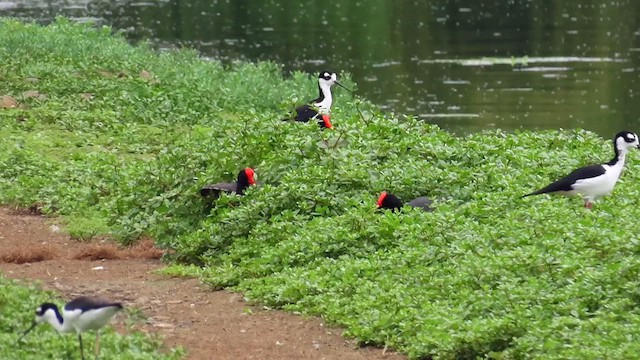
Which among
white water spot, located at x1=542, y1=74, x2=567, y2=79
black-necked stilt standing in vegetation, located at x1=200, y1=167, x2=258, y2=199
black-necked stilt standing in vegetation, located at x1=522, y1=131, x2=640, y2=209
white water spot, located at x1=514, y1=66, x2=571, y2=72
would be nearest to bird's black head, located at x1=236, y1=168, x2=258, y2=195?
black-necked stilt standing in vegetation, located at x1=200, y1=167, x2=258, y2=199

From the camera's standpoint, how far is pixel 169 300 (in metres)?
9.57

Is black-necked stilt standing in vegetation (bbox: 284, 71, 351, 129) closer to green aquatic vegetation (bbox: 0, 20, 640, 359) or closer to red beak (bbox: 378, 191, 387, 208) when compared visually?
green aquatic vegetation (bbox: 0, 20, 640, 359)

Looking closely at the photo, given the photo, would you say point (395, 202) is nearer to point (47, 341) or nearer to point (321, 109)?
point (321, 109)

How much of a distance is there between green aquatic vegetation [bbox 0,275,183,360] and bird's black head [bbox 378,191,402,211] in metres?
2.96

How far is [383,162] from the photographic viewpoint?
38.3ft

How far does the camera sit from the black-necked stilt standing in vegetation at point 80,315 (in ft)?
22.9

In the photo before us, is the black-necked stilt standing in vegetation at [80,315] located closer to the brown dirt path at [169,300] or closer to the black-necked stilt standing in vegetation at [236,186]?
the brown dirt path at [169,300]

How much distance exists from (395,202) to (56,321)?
4.12 metres

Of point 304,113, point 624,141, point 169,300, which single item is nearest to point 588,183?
point 624,141

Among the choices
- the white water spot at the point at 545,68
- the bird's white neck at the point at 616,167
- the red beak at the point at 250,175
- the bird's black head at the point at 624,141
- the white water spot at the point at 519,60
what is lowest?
the white water spot at the point at 545,68

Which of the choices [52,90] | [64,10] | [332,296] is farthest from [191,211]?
[64,10]

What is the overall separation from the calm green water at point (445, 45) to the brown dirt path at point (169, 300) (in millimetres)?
11599

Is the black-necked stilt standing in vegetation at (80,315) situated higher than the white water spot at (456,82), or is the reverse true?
the black-necked stilt standing in vegetation at (80,315)

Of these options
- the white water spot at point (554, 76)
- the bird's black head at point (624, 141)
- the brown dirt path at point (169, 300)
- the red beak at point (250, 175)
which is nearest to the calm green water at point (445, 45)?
the white water spot at point (554, 76)
